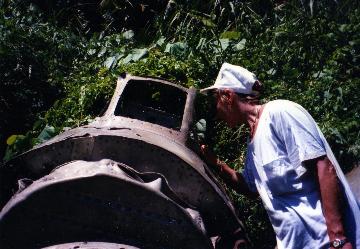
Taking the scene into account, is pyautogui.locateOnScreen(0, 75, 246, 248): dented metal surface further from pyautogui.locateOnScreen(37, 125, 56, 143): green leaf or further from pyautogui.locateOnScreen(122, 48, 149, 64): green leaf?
pyautogui.locateOnScreen(122, 48, 149, 64): green leaf

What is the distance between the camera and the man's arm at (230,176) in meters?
3.25

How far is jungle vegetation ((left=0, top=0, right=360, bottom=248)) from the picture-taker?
4.74 meters

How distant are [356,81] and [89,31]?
10.00 feet

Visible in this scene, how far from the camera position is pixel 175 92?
4.48 meters

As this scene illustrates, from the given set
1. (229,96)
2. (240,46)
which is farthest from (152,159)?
(240,46)

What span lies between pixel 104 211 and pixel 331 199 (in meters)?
0.98

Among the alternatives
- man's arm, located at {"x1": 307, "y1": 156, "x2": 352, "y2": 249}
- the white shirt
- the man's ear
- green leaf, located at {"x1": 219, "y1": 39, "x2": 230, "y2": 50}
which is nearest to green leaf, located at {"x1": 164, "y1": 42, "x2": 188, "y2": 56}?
green leaf, located at {"x1": 219, "y1": 39, "x2": 230, "y2": 50}

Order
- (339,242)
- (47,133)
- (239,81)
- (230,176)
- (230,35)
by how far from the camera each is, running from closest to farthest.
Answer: (339,242)
(239,81)
(230,176)
(47,133)
(230,35)

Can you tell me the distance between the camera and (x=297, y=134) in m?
2.61

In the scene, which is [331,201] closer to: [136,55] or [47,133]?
[47,133]

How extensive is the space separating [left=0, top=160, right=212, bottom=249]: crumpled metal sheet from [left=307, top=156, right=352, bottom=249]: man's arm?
0.53 meters

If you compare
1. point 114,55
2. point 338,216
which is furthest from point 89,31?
point 338,216

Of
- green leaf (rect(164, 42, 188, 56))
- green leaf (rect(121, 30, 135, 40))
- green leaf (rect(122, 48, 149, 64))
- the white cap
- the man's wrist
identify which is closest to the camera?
the man's wrist

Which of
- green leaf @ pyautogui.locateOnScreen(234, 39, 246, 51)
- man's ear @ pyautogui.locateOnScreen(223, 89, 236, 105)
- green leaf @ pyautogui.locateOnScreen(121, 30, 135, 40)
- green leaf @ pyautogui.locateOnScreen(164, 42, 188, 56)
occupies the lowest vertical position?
green leaf @ pyautogui.locateOnScreen(121, 30, 135, 40)
